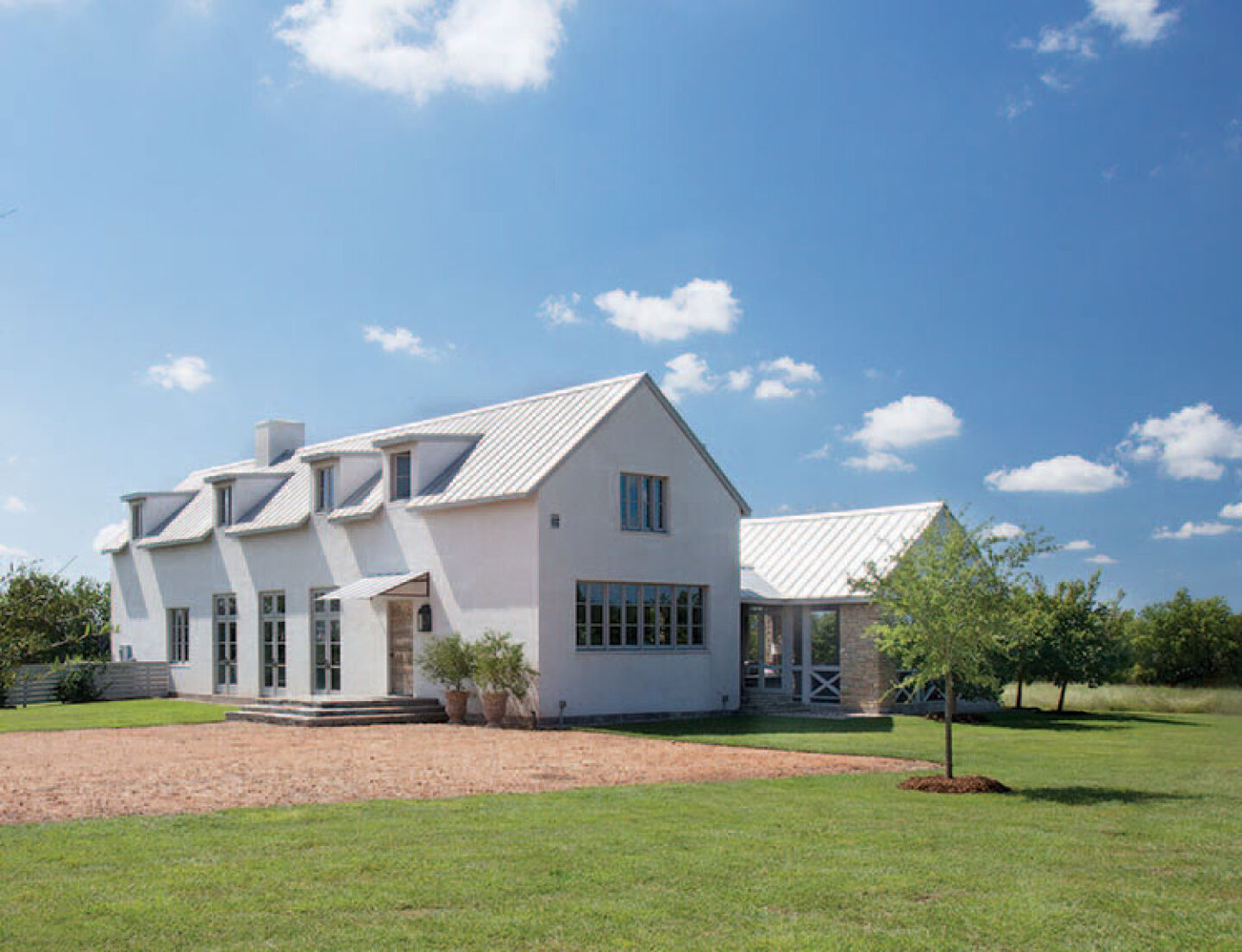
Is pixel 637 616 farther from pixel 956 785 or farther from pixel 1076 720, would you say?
pixel 956 785

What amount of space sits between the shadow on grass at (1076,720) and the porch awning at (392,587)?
12.4m

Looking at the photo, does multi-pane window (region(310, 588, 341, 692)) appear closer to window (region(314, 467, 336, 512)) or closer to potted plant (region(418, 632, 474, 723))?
window (region(314, 467, 336, 512))

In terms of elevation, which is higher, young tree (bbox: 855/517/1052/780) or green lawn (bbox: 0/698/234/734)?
young tree (bbox: 855/517/1052/780)

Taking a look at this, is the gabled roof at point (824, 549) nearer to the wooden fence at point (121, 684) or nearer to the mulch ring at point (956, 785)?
the mulch ring at point (956, 785)

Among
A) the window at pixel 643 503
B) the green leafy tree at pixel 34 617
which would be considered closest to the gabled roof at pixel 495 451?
the window at pixel 643 503

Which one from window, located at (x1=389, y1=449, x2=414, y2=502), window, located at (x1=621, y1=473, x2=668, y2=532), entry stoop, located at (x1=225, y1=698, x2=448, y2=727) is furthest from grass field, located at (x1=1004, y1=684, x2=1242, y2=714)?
window, located at (x1=389, y1=449, x2=414, y2=502)

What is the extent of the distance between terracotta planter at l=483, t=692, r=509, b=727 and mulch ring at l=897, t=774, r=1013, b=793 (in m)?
11.1

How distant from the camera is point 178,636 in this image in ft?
116

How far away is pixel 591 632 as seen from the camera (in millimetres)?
24734

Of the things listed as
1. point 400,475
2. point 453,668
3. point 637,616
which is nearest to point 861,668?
point 637,616

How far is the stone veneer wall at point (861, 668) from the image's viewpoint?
2766 cm

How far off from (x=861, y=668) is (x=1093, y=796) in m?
14.4

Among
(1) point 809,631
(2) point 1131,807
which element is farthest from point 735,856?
(1) point 809,631

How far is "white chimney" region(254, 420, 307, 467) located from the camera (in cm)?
3609
